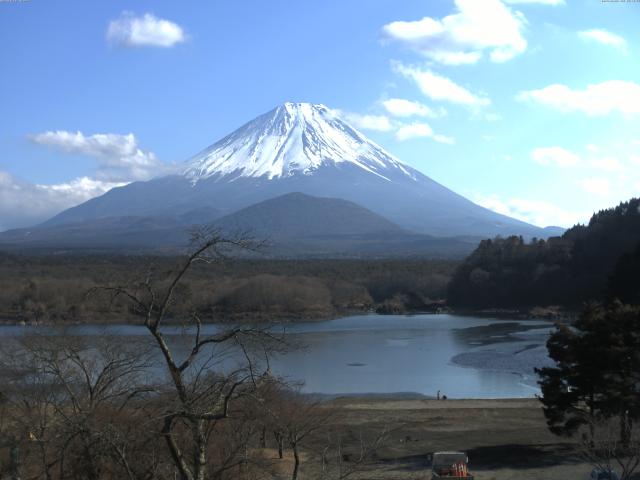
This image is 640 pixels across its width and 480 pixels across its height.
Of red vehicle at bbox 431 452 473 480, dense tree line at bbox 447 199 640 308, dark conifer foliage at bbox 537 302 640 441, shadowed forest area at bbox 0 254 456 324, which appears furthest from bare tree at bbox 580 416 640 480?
dense tree line at bbox 447 199 640 308

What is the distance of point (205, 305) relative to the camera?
37.7 m

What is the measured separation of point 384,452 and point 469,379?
26.3 feet

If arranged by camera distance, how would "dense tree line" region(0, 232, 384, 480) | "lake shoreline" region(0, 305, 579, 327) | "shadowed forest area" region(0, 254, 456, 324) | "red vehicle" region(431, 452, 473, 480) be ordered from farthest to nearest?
"shadowed forest area" region(0, 254, 456, 324)
"lake shoreline" region(0, 305, 579, 327)
"red vehicle" region(431, 452, 473, 480)
"dense tree line" region(0, 232, 384, 480)

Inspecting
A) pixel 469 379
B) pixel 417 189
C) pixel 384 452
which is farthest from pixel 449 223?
pixel 384 452

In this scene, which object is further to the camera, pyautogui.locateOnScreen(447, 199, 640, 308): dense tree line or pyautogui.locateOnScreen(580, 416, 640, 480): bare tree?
pyautogui.locateOnScreen(447, 199, 640, 308): dense tree line

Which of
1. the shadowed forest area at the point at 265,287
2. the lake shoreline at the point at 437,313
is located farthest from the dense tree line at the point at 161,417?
the lake shoreline at the point at 437,313

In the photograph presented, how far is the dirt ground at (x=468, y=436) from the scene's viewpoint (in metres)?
10.5

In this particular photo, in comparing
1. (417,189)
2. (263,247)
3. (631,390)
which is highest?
(417,189)

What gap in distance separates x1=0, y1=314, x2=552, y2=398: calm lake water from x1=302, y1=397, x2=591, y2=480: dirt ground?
68.8 inches

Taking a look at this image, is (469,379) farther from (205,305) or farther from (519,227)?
(519,227)

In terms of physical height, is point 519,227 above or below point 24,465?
above

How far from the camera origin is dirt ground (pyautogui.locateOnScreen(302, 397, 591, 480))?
1047 cm

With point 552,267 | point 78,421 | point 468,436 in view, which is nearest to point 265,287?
point 552,267

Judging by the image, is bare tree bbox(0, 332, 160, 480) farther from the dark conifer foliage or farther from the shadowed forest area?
the shadowed forest area
